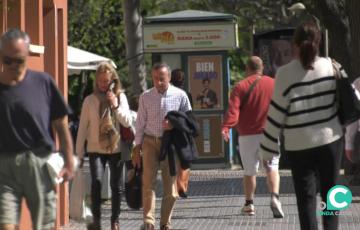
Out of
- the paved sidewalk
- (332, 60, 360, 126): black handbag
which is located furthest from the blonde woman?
(332, 60, 360, 126): black handbag

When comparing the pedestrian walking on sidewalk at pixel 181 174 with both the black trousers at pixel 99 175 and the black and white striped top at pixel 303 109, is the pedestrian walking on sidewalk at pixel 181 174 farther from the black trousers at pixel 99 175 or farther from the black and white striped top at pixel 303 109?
the black and white striped top at pixel 303 109

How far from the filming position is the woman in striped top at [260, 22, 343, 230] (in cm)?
872

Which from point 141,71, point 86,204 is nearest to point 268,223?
point 86,204

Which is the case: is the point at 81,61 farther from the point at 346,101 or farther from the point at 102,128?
the point at 346,101

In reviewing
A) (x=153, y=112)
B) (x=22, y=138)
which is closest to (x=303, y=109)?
(x=22, y=138)

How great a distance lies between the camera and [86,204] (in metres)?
12.6

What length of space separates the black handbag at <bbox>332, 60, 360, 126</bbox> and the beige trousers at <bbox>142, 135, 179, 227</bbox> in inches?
152

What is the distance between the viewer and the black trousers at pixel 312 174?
8.70m

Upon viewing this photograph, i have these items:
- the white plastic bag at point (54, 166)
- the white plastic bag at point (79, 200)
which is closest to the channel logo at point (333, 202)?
the white plastic bag at point (54, 166)

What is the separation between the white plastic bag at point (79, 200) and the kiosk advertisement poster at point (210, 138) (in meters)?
13.7

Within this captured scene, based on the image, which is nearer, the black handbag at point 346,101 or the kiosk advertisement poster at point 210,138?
the black handbag at point 346,101

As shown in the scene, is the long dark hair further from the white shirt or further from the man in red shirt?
the man in red shirt

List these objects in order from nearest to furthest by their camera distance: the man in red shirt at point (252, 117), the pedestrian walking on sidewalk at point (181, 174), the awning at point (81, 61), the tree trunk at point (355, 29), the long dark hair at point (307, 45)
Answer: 1. the long dark hair at point (307, 45)
2. the pedestrian walking on sidewalk at point (181, 174)
3. the man in red shirt at point (252, 117)
4. the tree trunk at point (355, 29)
5. the awning at point (81, 61)

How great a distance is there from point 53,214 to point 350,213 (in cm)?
736
